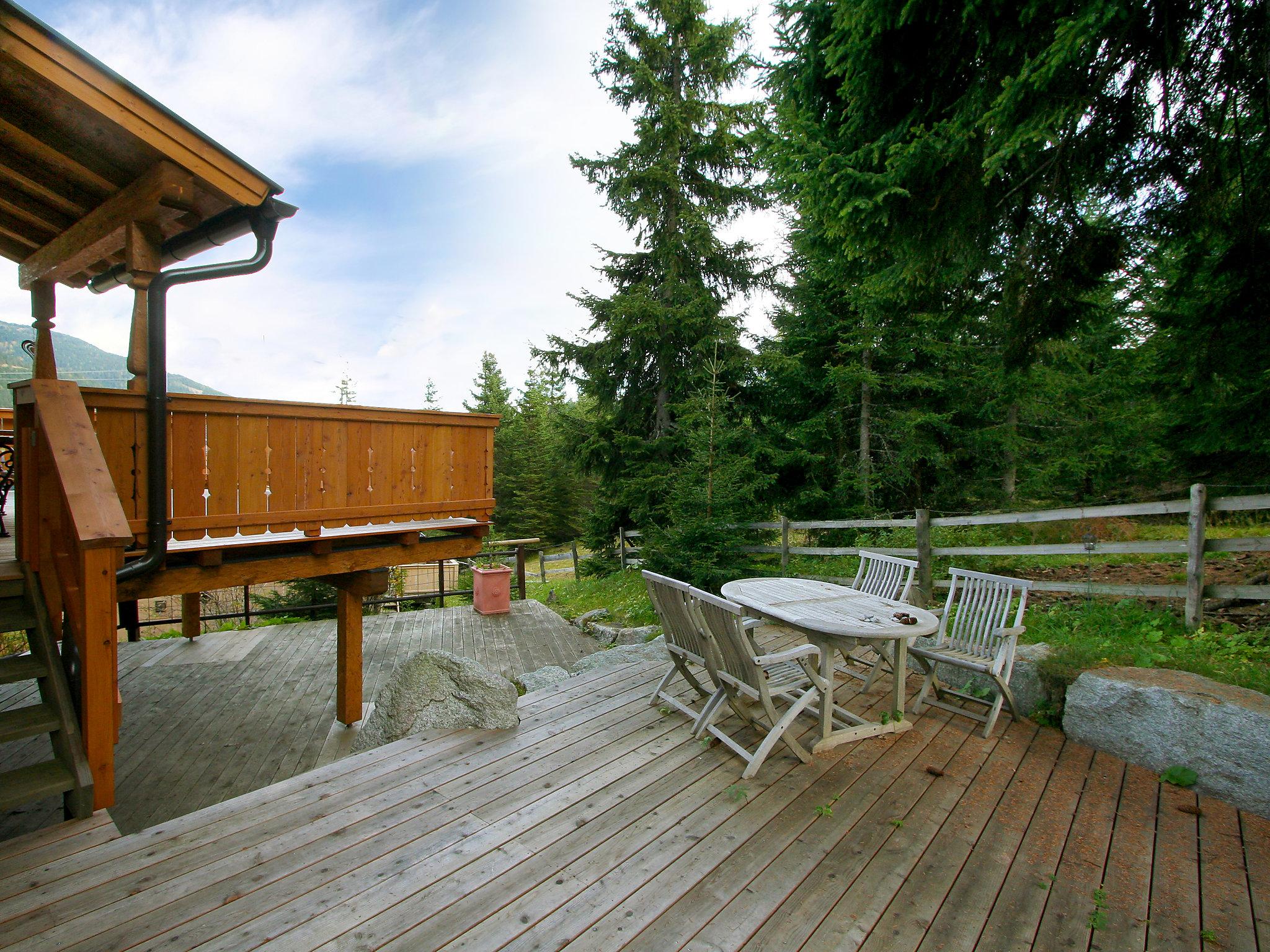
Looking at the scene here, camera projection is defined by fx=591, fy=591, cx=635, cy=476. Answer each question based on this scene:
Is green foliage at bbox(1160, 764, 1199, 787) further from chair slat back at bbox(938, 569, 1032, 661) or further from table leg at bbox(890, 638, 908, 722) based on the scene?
table leg at bbox(890, 638, 908, 722)

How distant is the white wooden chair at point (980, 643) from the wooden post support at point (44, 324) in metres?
5.93

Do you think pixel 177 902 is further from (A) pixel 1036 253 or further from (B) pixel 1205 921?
(A) pixel 1036 253

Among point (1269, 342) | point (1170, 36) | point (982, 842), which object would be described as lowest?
point (982, 842)

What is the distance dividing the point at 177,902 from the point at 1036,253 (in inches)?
238

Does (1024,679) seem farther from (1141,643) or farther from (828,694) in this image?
(828,694)

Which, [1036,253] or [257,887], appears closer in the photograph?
[257,887]

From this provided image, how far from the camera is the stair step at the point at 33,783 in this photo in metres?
2.34

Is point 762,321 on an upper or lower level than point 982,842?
upper

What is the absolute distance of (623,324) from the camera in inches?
432

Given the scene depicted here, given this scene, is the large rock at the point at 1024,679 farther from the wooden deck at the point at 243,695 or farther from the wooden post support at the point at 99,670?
the wooden deck at the point at 243,695

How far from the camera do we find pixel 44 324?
175 inches

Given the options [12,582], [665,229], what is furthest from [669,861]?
[665,229]

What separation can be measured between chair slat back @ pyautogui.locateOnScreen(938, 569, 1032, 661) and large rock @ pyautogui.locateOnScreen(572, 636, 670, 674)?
7.07ft

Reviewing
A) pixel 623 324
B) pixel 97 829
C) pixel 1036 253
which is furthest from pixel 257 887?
pixel 623 324
